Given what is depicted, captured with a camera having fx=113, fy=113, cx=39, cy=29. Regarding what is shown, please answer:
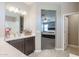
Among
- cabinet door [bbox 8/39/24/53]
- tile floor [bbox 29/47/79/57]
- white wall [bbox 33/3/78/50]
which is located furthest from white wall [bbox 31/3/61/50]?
cabinet door [bbox 8/39/24/53]

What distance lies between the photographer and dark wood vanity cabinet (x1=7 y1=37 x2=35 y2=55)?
1.59 m

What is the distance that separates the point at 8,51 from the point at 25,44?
0.96 ft

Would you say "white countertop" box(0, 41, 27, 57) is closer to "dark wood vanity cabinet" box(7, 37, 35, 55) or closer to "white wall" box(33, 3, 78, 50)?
"dark wood vanity cabinet" box(7, 37, 35, 55)

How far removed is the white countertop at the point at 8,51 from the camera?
4.74 ft

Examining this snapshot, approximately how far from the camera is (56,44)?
1.69 m

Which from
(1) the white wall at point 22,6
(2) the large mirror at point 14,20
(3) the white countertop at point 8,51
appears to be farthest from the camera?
(2) the large mirror at point 14,20

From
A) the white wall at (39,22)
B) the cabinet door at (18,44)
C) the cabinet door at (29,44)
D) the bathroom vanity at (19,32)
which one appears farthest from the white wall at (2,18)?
the white wall at (39,22)

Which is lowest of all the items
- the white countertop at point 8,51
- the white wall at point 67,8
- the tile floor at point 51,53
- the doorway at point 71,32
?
the tile floor at point 51,53

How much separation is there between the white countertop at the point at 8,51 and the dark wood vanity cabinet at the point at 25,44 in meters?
0.05

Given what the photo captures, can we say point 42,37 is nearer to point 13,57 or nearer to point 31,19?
point 31,19

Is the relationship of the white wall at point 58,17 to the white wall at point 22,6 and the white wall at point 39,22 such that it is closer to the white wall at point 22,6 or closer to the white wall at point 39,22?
the white wall at point 39,22

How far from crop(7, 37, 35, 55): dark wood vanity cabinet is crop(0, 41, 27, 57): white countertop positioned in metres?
0.05

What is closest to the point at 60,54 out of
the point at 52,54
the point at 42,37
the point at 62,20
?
the point at 52,54

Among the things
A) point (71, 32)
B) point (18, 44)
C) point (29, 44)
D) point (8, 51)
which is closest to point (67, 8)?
point (71, 32)
